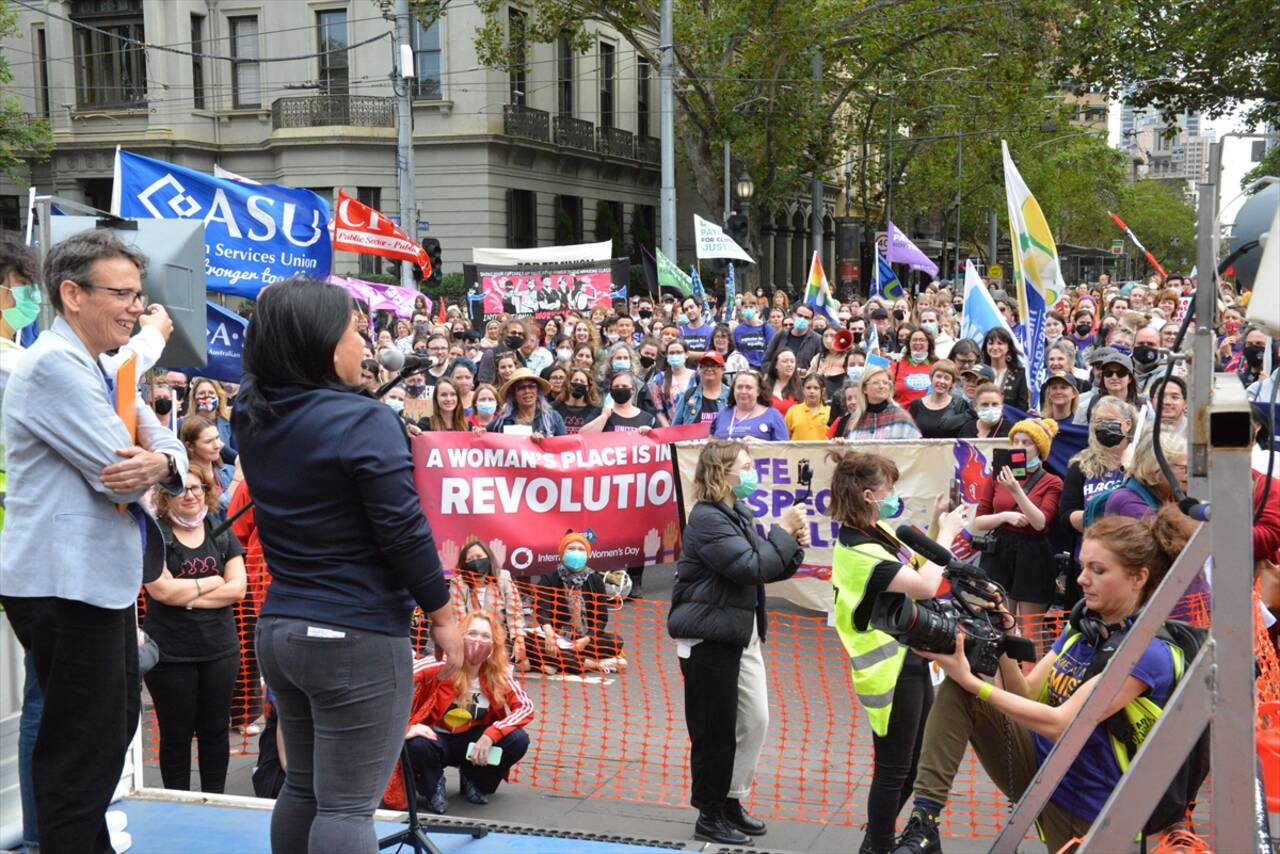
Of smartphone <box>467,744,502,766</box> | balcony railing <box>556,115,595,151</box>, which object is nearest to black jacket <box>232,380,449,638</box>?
smartphone <box>467,744,502,766</box>

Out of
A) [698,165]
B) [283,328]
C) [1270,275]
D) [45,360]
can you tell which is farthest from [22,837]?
[698,165]

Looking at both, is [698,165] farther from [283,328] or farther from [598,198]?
Answer: [283,328]

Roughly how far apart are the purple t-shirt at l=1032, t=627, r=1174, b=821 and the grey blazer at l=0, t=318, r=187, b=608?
2726mm

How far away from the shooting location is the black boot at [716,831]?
5266mm

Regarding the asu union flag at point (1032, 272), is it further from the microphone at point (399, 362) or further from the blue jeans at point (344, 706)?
the blue jeans at point (344, 706)

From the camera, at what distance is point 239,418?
134 inches

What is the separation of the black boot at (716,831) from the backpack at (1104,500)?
197 cm

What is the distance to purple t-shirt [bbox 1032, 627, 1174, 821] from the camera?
3.50 m

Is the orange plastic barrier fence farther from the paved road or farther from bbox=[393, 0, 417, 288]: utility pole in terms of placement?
bbox=[393, 0, 417, 288]: utility pole

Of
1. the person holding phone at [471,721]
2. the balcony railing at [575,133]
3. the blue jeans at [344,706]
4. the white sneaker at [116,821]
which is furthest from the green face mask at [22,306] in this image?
the balcony railing at [575,133]

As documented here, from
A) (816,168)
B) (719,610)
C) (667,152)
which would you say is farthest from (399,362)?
(816,168)

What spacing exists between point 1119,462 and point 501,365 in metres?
5.65

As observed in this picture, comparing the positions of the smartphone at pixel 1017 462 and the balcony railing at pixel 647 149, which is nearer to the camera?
the smartphone at pixel 1017 462

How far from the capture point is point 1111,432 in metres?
7.02
